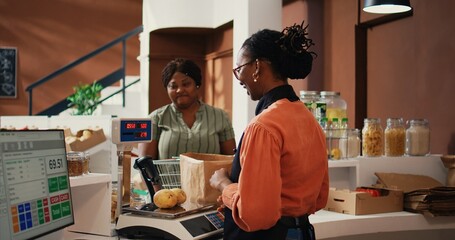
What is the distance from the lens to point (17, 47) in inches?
374

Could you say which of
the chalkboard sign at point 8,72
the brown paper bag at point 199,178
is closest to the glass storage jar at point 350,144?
the brown paper bag at point 199,178

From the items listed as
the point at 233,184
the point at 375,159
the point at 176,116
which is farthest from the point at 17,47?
the point at 233,184

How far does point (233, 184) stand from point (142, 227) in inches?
14.9

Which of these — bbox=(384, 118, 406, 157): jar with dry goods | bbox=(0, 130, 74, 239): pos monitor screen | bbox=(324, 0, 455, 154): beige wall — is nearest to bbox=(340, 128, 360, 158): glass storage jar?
bbox=(384, 118, 406, 157): jar with dry goods

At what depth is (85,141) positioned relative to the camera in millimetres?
3547

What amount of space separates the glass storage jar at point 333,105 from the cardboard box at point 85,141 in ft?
4.86

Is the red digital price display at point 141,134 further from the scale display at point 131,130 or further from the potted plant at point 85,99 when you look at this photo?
the potted plant at point 85,99

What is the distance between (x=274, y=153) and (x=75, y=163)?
69cm

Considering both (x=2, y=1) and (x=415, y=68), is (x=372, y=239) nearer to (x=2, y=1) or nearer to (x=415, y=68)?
(x=415, y=68)

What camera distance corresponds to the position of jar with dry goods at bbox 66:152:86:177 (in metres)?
1.86

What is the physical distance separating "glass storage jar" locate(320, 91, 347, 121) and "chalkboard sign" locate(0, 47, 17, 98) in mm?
7525

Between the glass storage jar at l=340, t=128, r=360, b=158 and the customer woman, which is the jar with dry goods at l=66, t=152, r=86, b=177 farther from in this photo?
the glass storage jar at l=340, t=128, r=360, b=158

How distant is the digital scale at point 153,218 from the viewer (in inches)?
73.4

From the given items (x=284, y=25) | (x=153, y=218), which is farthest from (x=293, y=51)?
(x=284, y=25)
